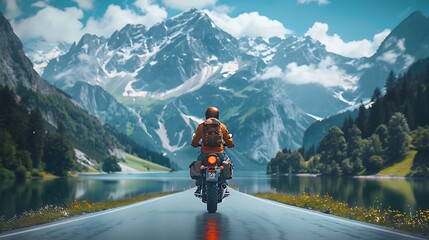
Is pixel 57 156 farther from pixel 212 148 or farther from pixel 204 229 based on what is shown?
pixel 204 229

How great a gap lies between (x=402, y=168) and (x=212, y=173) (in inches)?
5757

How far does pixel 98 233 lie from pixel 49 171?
172m

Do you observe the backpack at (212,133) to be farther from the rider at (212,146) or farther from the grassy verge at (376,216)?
the grassy verge at (376,216)

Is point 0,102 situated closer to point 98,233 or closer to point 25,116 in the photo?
point 25,116

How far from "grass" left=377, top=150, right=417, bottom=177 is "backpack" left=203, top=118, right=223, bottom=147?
140 meters

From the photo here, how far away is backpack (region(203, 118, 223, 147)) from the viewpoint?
77.7 feet

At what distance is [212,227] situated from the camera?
1966 cm

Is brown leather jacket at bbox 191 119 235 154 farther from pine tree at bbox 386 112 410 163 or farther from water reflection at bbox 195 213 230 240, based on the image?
pine tree at bbox 386 112 410 163

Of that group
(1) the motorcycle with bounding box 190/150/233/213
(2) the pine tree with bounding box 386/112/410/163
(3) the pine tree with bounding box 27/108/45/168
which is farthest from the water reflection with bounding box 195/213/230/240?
(2) the pine tree with bounding box 386/112/410/163

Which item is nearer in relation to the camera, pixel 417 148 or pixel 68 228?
pixel 68 228

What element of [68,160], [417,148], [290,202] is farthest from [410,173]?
[290,202]

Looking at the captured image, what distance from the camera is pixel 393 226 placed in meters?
22.1

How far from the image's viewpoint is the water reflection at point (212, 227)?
16844 millimetres

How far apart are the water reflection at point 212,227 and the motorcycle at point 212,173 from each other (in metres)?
1.24
